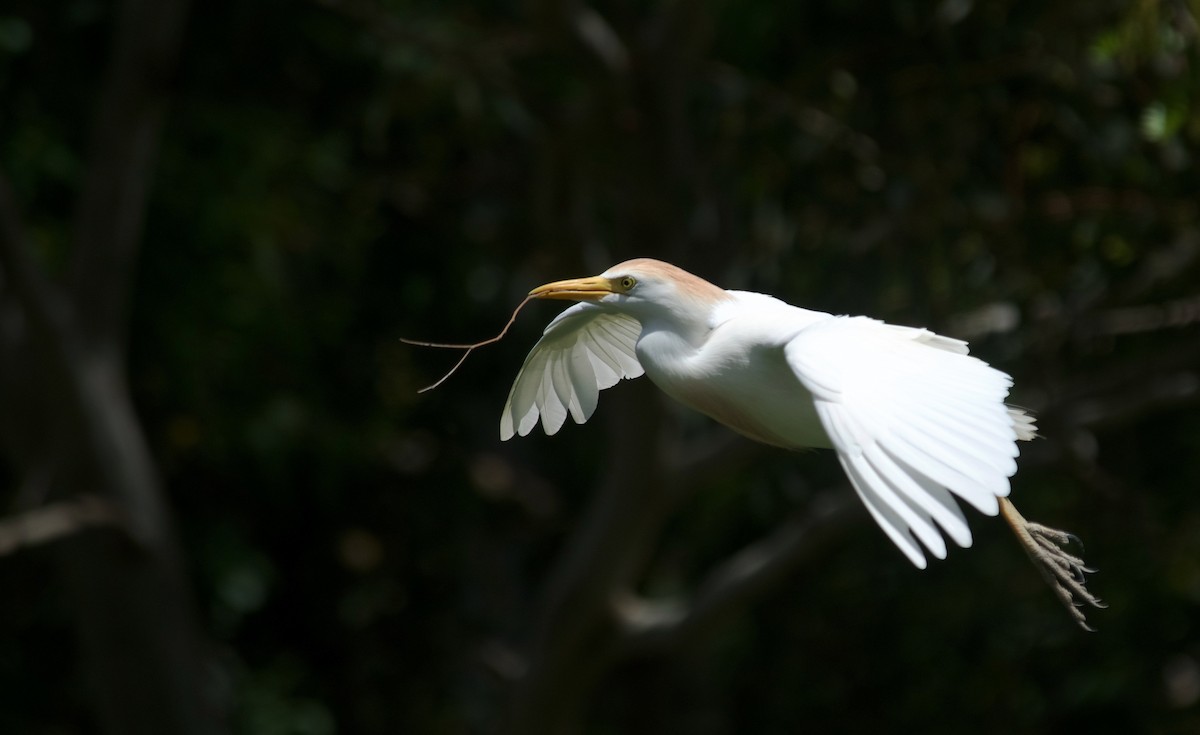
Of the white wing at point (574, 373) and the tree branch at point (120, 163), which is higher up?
the white wing at point (574, 373)

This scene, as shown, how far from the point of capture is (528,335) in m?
8.92

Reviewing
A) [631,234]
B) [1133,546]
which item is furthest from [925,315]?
[1133,546]

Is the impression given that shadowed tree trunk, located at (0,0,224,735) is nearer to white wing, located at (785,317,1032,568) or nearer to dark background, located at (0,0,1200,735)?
dark background, located at (0,0,1200,735)

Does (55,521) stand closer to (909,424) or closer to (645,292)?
(645,292)

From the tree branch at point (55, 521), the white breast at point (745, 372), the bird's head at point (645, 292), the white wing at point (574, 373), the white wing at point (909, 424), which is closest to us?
the white wing at point (909, 424)

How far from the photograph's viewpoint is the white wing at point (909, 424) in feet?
7.59

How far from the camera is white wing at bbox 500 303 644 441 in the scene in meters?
3.59

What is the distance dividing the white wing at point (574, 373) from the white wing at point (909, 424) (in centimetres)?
78

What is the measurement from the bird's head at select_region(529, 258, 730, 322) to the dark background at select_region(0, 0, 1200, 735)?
2204mm

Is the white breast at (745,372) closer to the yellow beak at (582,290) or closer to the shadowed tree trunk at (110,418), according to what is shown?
the yellow beak at (582,290)

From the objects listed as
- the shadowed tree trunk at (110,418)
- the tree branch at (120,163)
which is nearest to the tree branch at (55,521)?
the shadowed tree trunk at (110,418)

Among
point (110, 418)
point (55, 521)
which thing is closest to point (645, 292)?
point (55, 521)

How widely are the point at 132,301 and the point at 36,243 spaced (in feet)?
2.04

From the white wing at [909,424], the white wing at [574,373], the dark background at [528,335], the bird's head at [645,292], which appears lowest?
the dark background at [528,335]
